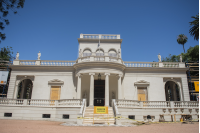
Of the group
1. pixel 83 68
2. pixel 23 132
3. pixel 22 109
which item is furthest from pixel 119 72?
pixel 23 132

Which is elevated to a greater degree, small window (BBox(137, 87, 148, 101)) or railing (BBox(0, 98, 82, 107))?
small window (BBox(137, 87, 148, 101))

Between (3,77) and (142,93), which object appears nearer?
(142,93)

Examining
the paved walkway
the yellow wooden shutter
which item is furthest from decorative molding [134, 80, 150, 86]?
the paved walkway

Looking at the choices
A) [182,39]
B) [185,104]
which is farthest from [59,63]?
[182,39]

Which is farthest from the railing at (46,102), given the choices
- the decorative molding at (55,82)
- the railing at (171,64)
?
the railing at (171,64)

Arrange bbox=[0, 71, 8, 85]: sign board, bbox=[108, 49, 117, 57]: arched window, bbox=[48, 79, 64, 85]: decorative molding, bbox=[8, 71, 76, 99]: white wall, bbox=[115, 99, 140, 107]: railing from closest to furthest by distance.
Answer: bbox=[115, 99, 140, 107]: railing
bbox=[8, 71, 76, 99]: white wall
bbox=[48, 79, 64, 85]: decorative molding
bbox=[0, 71, 8, 85]: sign board
bbox=[108, 49, 117, 57]: arched window

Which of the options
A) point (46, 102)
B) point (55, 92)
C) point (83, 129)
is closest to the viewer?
point (83, 129)

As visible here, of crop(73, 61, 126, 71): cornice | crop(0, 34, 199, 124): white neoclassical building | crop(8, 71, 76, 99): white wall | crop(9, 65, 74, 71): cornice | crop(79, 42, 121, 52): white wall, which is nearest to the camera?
crop(73, 61, 126, 71): cornice

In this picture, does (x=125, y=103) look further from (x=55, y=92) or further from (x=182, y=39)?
(x=182, y=39)

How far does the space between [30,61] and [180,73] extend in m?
22.6

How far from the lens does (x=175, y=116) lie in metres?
19.1

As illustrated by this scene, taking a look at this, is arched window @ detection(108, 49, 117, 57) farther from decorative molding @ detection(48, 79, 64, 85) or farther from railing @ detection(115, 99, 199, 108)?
railing @ detection(115, 99, 199, 108)

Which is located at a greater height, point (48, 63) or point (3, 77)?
point (48, 63)

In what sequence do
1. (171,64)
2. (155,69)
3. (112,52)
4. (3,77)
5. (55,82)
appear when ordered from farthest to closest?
(112,52) < (171,64) < (3,77) < (155,69) < (55,82)
